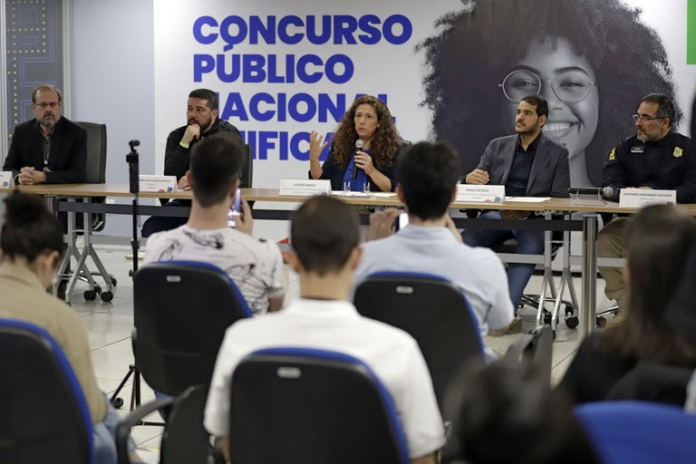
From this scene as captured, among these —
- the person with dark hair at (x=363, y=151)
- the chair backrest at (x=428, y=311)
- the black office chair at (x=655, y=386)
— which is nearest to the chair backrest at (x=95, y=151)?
the person with dark hair at (x=363, y=151)

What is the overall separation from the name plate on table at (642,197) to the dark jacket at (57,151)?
11.5 ft

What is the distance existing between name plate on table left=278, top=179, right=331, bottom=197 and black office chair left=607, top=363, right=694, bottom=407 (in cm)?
402

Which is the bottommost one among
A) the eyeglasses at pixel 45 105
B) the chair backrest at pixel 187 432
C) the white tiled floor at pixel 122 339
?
the white tiled floor at pixel 122 339

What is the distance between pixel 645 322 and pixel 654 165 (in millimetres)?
4183

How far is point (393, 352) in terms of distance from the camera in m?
1.74

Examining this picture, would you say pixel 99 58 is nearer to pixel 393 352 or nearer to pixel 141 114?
pixel 141 114

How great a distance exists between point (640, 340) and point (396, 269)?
1003mm

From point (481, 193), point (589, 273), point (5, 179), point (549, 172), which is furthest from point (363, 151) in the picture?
point (5, 179)

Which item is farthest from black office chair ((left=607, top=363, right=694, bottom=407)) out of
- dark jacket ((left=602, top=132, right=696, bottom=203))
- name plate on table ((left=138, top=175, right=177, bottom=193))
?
name plate on table ((left=138, top=175, right=177, bottom=193))

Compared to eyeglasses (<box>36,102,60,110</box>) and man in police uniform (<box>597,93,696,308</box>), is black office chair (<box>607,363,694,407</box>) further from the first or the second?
eyeglasses (<box>36,102,60,110</box>)

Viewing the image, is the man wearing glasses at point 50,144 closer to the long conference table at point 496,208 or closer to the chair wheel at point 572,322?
the long conference table at point 496,208

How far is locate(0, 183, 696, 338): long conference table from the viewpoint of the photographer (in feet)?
16.2

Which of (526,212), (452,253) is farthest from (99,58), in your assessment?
(452,253)

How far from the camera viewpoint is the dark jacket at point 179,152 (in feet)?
20.1
